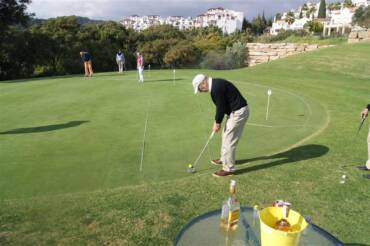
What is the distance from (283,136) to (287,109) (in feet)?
11.7

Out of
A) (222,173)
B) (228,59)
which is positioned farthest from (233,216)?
(228,59)

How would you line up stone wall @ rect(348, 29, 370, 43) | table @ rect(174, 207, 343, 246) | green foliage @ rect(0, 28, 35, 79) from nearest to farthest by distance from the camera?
table @ rect(174, 207, 343, 246), stone wall @ rect(348, 29, 370, 43), green foliage @ rect(0, 28, 35, 79)

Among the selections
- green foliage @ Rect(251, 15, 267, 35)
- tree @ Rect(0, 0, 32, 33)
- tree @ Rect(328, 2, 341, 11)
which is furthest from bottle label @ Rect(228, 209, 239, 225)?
green foliage @ Rect(251, 15, 267, 35)

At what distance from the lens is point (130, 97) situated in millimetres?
14977

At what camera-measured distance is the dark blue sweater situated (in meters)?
6.34

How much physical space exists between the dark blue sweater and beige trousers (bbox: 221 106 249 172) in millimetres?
128

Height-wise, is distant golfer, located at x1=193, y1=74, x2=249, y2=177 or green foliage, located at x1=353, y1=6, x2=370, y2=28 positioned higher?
green foliage, located at x1=353, y1=6, x2=370, y2=28

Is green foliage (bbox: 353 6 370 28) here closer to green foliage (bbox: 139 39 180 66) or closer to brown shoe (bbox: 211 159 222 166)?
green foliage (bbox: 139 39 180 66)

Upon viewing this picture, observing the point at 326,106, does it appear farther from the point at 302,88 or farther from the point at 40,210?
the point at 40,210

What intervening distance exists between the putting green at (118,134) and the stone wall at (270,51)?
33740 mm

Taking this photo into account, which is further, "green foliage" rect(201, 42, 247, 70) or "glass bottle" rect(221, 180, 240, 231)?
Answer: "green foliage" rect(201, 42, 247, 70)

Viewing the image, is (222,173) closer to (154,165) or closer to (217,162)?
(217,162)

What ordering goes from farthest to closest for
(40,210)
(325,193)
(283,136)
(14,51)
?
1. (14,51)
2. (283,136)
3. (325,193)
4. (40,210)

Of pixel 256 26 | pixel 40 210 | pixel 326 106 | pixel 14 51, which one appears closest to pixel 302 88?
pixel 326 106
